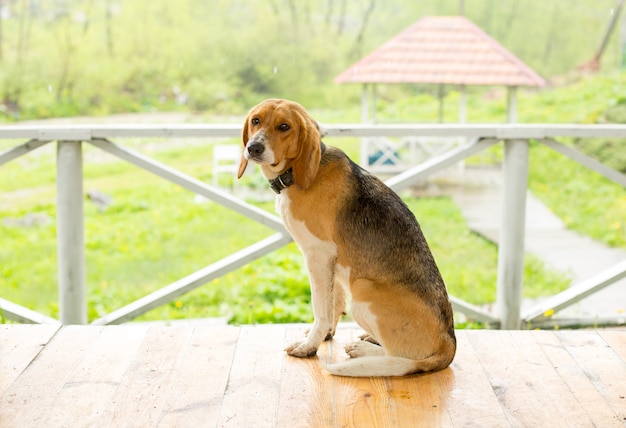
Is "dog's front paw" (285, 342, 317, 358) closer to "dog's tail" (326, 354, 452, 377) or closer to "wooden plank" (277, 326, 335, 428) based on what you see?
"wooden plank" (277, 326, 335, 428)

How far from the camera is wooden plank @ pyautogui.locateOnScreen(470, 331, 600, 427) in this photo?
1697mm

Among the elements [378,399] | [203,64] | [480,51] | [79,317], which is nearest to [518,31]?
[480,51]

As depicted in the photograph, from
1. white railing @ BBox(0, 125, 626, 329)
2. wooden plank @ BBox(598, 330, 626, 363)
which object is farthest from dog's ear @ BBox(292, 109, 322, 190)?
wooden plank @ BBox(598, 330, 626, 363)

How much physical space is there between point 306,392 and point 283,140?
58 cm

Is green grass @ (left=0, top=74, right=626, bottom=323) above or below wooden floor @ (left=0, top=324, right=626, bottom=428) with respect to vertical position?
below

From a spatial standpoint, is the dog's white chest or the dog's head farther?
the dog's white chest

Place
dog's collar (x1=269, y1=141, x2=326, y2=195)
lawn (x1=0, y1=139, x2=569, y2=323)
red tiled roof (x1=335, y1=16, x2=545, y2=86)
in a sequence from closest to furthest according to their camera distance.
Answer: dog's collar (x1=269, y1=141, x2=326, y2=195) < lawn (x1=0, y1=139, x2=569, y2=323) < red tiled roof (x1=335, y1=16, x2=545, y2=86)

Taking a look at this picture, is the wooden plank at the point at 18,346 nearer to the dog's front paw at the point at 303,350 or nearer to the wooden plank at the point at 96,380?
the wooden plank at the point at 96,380

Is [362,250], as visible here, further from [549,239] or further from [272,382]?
[549,239]

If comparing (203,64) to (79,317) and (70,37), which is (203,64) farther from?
(79,317)

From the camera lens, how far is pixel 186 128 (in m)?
2.58

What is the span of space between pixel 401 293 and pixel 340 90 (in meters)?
6.57

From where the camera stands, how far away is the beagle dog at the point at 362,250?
188cm

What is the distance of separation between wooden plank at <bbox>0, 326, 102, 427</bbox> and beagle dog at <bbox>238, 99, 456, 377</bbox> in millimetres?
635
